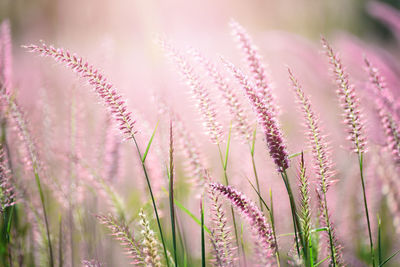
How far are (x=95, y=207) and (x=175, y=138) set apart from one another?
0.45m

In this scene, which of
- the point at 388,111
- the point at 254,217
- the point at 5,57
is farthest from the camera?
the point at 5,57

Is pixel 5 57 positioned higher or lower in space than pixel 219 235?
higher

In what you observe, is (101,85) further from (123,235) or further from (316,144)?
(316,144)

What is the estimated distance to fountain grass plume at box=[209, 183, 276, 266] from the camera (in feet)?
1.72

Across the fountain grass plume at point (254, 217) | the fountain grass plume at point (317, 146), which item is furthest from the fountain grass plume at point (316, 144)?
the fountain grass plume at point (254, 217)

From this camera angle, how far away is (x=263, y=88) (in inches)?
27.0

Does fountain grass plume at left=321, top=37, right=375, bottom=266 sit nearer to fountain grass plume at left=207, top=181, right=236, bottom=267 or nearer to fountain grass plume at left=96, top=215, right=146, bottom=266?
fountain grass plume at left=207, top=181, right=236, bottom=267

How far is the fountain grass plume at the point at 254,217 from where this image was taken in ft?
1.72

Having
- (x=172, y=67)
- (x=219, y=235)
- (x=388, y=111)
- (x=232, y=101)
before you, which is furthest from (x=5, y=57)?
(x=388, y=111)

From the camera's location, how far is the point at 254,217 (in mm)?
552

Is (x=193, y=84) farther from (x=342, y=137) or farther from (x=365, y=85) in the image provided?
(x=342, y=137)

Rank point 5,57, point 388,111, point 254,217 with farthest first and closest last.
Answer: point 5,57, point 388,111, point 254,217

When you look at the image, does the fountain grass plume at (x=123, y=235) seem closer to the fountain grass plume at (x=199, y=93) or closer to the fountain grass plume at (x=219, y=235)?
the fountain grass plume at (x=219, y=235)

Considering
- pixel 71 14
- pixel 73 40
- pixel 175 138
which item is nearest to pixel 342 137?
pixel 175 138
